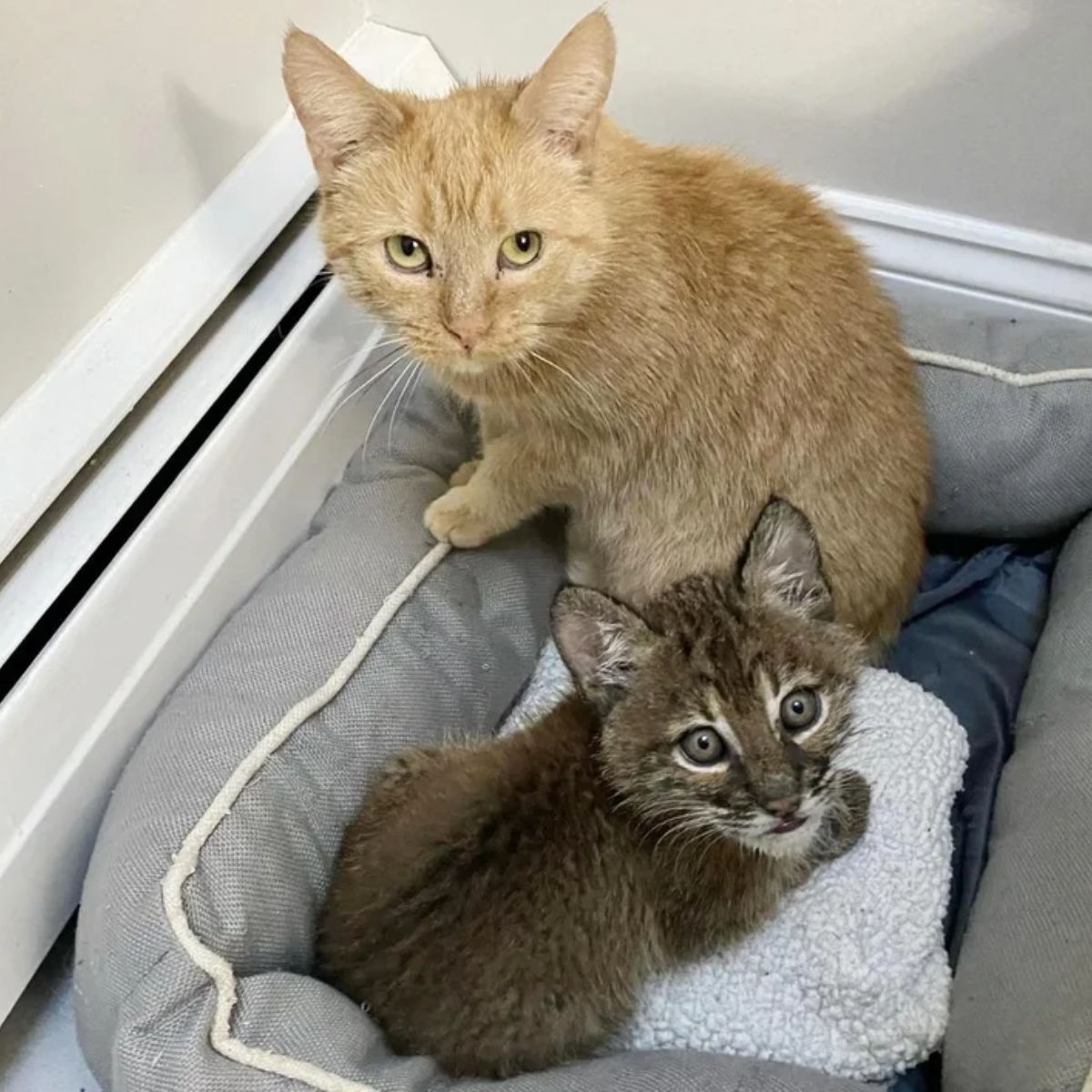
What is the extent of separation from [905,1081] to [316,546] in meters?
0.97

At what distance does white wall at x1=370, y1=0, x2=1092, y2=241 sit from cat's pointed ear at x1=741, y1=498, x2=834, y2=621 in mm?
808

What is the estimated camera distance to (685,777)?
3.93 ft

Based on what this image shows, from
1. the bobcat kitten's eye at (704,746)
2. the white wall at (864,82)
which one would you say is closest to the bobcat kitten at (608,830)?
the bobcat kitten's eye at (704,746)

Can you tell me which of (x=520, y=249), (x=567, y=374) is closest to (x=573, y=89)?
(x=520, y=249)

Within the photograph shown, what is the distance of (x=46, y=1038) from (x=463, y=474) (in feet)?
2.97

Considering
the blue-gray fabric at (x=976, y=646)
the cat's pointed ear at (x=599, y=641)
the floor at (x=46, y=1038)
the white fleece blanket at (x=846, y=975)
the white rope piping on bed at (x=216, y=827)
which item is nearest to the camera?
the white rope piping on bed at (x=216, y=827)

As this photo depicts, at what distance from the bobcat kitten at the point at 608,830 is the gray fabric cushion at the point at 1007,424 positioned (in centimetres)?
52

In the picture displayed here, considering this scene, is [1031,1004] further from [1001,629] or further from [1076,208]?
[1076,208]

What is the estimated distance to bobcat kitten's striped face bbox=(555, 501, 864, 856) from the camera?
46.4 inches

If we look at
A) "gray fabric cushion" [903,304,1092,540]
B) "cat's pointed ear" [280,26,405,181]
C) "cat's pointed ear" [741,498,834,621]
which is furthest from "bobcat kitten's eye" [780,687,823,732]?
"cat's pointed ear" [280,26,405,181]

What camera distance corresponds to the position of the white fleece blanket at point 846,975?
51.7 inches

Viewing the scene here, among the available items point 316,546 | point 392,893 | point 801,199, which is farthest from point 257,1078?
point 801,199

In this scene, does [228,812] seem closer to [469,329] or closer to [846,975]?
[469,329]

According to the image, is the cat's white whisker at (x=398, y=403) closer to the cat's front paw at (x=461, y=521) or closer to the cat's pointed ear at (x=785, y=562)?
the cat's front paw at (x=461, y=521)
